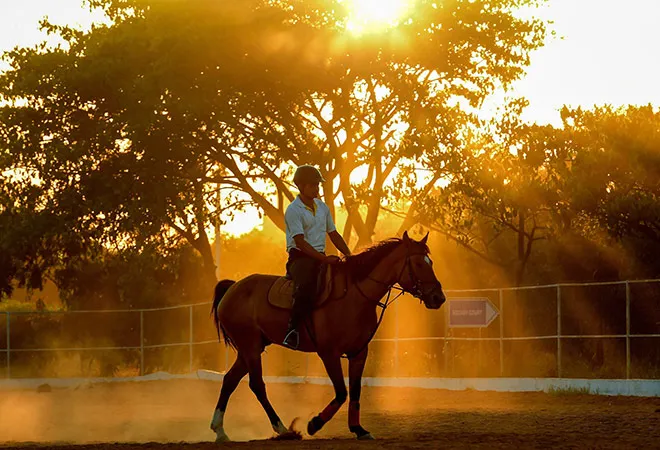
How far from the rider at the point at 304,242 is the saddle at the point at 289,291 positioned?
6 cm

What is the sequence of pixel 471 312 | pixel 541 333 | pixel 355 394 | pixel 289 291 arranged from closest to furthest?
pixel 355 394
pixel 289 291
pixel 471 312
pixel 541 333

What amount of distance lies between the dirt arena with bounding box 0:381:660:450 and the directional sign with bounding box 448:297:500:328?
268 centimetres

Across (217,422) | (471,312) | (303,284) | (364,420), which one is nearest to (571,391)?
(471,312)

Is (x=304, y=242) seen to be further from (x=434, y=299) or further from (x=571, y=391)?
(x=571, y=391)

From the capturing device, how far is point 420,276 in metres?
14.1

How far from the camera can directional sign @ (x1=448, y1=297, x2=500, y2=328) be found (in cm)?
3005

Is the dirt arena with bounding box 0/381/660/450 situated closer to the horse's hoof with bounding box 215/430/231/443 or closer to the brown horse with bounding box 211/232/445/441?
the horse's hoof with bounding box 215/430/231/443

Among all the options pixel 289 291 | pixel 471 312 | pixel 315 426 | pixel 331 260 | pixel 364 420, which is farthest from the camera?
pixel 471 312

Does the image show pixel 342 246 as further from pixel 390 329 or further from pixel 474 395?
pixel 390 329

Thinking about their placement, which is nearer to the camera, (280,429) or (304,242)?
(304,242)

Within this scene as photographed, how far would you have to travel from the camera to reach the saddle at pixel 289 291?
1456cm


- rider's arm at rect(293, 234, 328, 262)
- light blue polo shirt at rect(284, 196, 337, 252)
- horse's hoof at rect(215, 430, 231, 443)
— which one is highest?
light blue polo shirt at rect(284, 196, 337, 252)

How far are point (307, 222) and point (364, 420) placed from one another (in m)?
4.93

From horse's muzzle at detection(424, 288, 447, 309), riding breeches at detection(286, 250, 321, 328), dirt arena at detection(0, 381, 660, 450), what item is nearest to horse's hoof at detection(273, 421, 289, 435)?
dirt arena at detection(0, 381, 660, 450)
